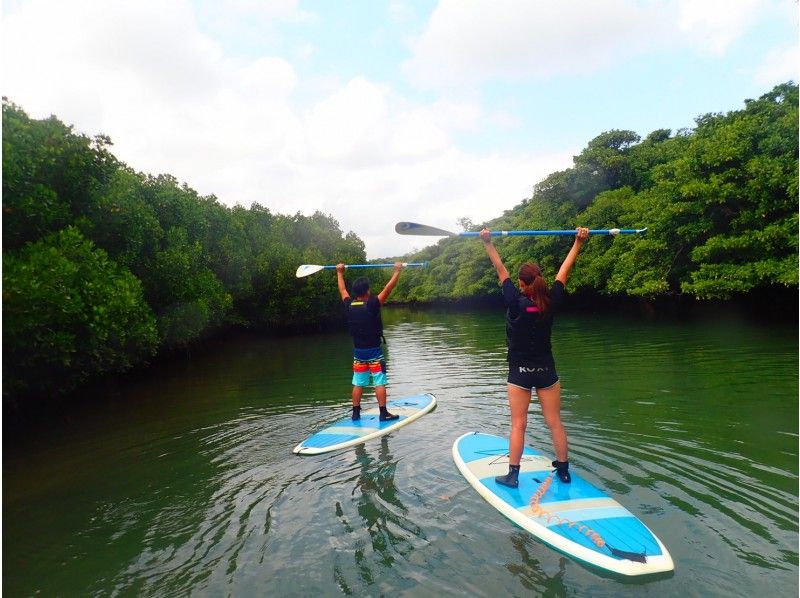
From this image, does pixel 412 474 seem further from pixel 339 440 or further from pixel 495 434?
pixel 495 434

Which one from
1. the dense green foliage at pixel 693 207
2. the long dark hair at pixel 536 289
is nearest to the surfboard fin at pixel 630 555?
the long dark hair at pixel 536 289

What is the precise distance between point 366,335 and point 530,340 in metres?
3.35

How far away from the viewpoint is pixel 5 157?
8.56 meters

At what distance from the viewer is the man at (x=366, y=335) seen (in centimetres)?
762

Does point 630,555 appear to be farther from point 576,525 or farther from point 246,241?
point 246,241

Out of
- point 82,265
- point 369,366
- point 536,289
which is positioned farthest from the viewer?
point 82,265

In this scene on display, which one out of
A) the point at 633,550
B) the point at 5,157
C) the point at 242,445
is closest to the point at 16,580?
the point at 242,445

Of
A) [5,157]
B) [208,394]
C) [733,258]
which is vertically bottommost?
[208,394]

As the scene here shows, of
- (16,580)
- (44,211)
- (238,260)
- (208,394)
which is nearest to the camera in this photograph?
(16,580)

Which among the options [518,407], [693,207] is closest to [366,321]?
[518,407]

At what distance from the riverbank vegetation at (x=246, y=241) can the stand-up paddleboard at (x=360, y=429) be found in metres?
5.11

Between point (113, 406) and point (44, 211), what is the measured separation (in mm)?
4564

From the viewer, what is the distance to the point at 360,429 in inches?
299

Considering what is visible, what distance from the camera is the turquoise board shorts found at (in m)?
7.82
